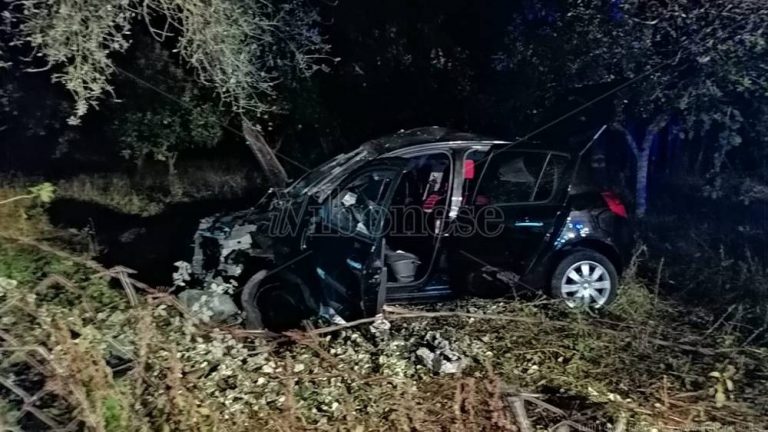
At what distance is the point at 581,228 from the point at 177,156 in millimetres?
3355

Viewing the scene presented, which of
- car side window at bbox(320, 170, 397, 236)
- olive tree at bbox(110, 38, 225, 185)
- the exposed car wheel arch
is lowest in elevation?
the exposed car wheel arch

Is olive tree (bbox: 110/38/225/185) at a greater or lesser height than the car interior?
greater

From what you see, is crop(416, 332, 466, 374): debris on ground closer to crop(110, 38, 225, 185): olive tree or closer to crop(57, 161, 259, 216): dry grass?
crop(57, 161, 259, 216): dry grass

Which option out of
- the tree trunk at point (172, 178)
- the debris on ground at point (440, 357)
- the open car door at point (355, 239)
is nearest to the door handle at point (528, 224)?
the open car door at point (355, 239)

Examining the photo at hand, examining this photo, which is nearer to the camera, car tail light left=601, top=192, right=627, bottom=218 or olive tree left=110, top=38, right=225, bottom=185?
car tail light left=601, top=192, right=627, bottom=218

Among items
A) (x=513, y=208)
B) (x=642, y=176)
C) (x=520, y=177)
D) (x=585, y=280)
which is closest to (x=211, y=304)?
(x=513, y=208)

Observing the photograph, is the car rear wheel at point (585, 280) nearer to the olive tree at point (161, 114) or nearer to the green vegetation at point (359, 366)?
the green vegetation at point (359, 366)

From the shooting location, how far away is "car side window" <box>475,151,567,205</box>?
5031 millimetres

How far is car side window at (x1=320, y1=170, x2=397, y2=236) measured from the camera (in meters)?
4.78

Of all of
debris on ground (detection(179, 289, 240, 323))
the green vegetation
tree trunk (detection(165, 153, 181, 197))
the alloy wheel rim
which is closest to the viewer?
the green vegetation

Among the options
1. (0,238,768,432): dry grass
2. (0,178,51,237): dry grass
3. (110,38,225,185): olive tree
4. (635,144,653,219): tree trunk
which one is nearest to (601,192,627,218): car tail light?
(635,144,653,219): tree trunk

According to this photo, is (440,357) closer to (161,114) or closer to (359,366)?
(359,366)

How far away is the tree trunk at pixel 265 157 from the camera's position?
5.37 metres

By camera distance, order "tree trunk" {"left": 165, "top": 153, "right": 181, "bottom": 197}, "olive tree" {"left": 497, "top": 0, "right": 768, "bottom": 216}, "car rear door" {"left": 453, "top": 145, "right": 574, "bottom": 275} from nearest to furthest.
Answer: "car rear door" {"left": 453, "top": 145, "right": 574, "bottom": 275}
"olive tree" {"left": 497, "top": 0, "right": 768, "bottom": 216}
"tree trunk" {"left": 165, "top": 153, "right": 181, "bottom": 197}
